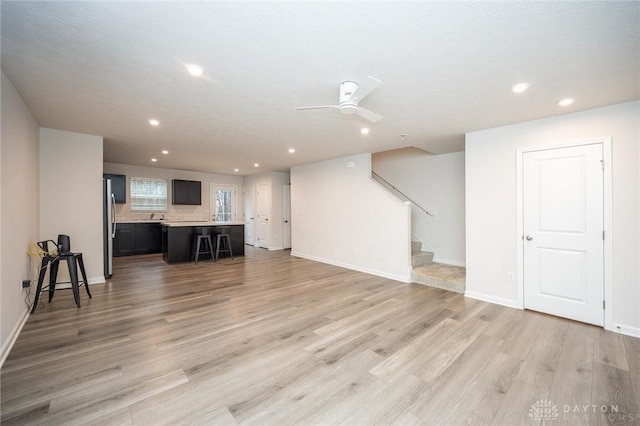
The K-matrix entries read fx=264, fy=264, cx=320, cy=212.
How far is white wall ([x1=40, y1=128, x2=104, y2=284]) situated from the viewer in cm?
404

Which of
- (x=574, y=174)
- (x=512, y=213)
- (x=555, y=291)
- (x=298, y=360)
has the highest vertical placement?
(x=574, y=174)

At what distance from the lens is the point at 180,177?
8383 mm

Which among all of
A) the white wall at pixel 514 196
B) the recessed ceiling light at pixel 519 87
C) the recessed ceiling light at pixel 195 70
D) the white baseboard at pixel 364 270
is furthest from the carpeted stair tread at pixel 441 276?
the recessed ceiling light at pixel 195 70

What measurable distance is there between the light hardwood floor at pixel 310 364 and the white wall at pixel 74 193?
0.85 m

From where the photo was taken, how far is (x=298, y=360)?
90.0 inches

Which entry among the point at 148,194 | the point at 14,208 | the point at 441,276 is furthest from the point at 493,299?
the point at 148,194

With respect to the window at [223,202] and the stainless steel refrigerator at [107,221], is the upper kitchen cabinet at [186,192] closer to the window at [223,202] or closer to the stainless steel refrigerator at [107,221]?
the window at [223,202]

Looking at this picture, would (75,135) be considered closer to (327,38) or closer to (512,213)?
(327,38)

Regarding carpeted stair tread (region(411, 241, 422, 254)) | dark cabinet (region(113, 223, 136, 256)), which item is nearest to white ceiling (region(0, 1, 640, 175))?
carpeted stair tread (region(411, 241, 422, 254))

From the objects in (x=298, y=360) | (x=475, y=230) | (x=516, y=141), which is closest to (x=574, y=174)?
(x=516, y=141)

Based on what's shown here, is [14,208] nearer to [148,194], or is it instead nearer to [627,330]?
[148,194]

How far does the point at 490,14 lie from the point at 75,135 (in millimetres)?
5587

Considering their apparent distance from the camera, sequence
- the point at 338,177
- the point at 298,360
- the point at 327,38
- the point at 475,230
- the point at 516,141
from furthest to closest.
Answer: the point at 338,177
the point at 475,230
the point at 516,141
the point at 298,360
the point at 327,38

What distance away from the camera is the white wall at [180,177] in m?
7.43
